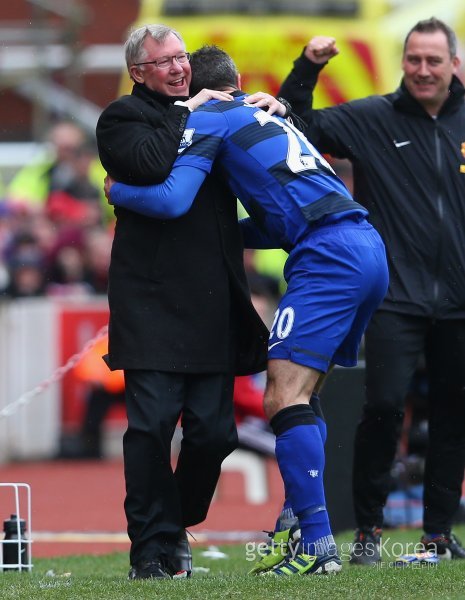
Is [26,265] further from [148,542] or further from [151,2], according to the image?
[148,542]

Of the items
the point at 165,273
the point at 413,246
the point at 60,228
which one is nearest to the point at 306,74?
the point at 413,246

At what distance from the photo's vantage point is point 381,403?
684 centimetres

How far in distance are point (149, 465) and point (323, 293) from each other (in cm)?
100

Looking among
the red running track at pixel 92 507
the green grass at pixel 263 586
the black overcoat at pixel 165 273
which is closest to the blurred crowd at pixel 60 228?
the red running track at pixel 92 507

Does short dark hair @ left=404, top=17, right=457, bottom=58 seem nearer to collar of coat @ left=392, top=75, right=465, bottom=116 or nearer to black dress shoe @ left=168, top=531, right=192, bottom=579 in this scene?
collar of coat @ left=392, top=75, right=465, bottom=116

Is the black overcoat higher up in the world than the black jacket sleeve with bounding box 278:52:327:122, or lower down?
lower down

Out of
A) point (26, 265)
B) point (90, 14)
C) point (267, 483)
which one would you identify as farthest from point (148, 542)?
point (90, 14)

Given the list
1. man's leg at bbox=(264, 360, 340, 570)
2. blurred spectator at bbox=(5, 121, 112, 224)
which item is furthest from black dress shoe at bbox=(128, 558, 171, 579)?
blurred spectator at bbox=(5, 121, 112, 224)

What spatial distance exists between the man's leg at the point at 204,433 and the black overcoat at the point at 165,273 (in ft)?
0.32

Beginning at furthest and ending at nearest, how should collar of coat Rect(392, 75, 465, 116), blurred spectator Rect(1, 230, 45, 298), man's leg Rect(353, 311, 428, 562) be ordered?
blurred spectator Rect(1, 230, 45, 298)
collar of coat Rect(392, 75, 465, 116)
man's leg Rect(353, 311, 428, 562)

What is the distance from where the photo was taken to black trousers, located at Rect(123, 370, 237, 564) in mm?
5867

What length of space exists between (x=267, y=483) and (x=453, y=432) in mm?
4924

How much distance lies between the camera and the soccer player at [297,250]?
18.8 ft

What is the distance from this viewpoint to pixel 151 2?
1645cm
